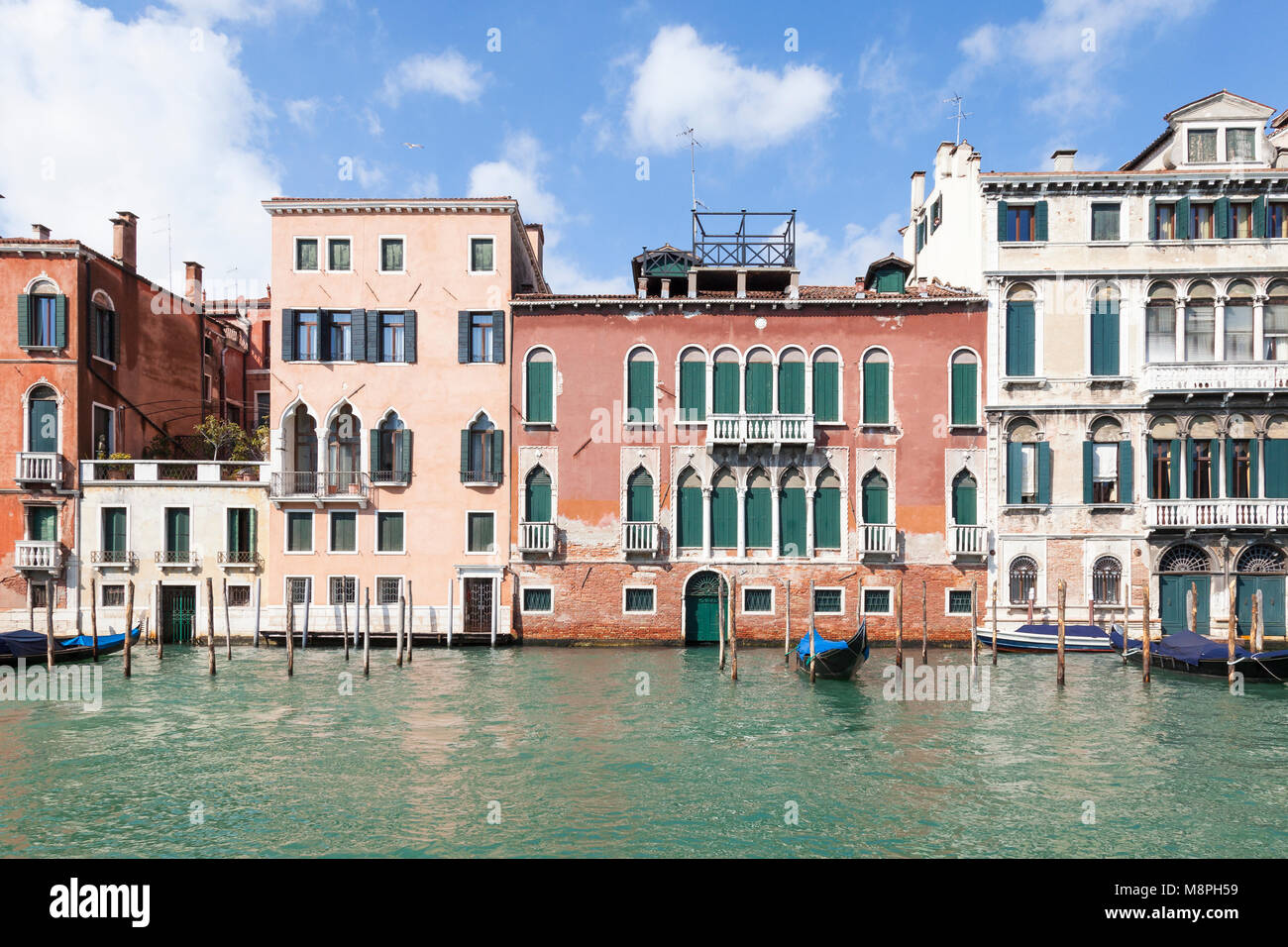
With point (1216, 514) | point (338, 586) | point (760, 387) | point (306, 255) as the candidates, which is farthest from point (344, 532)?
point (1216, 514)

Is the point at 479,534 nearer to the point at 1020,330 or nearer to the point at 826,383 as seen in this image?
the point at 826,383

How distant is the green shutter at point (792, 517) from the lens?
2359 cm

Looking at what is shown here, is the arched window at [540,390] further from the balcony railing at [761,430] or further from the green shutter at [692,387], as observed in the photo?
the balcony railing at [761,430]

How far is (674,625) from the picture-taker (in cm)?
2348

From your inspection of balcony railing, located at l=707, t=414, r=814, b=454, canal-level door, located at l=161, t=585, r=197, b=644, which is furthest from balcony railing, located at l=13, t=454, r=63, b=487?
balcony railing, located at l=707, t=414, r=814, b=454

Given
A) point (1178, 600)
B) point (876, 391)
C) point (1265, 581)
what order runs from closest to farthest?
point (1265, 581) < point (1178, 600) < point (876, 391)

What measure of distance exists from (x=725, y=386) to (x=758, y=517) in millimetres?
3375

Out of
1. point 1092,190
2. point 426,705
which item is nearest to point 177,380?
point 426,705

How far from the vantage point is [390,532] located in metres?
23.9

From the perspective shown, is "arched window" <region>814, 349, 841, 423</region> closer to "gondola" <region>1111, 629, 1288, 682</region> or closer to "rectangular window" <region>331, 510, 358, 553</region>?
"gondola" <region>1111, 629, 1288, 682</region>

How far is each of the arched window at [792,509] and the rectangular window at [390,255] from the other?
11144mm

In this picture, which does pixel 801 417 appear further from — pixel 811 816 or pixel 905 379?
pixel 811 816

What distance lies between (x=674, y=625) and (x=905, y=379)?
8367 mm

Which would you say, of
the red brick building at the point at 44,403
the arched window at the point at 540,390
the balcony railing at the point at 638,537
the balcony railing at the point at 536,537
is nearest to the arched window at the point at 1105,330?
the balcony railing at the point at 638,537
